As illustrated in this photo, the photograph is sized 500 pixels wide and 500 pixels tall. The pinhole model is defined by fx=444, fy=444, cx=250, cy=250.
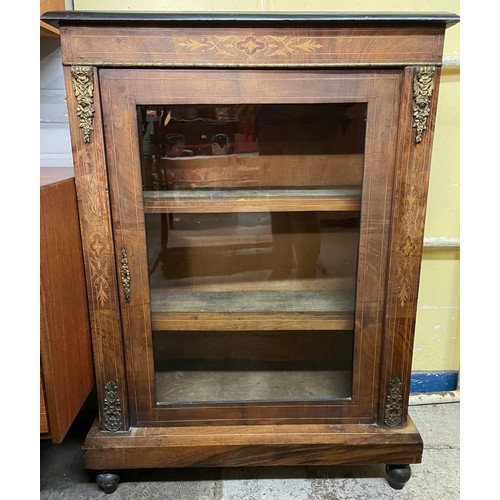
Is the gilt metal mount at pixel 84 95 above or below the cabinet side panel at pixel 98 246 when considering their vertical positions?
above

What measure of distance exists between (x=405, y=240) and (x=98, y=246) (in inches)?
23.1

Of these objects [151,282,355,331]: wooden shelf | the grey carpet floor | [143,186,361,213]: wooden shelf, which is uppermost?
[143,186,361,213]: wooden shelf

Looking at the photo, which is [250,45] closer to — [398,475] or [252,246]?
[252,246]

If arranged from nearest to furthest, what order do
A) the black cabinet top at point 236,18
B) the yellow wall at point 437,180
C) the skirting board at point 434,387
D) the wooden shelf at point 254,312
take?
the black cabinet top at point 236,18 → the wooden shelf at point 254,312 → the yellow wall at point 437,180 → the skirting board at point 434,387

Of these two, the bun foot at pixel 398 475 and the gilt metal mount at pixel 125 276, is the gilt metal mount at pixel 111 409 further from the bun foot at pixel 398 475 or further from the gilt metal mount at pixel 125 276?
the bun foot at pixel 398 475

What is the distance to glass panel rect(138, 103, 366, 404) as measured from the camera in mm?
865

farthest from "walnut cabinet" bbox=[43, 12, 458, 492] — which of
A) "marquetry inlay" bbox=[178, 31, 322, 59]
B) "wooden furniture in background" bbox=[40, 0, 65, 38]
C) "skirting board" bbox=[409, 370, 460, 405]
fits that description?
"skirting board" bbox=[409, 370, 460, 405]

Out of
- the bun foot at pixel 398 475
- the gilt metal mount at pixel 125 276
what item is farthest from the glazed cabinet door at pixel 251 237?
the bun foot at pixel 398 475

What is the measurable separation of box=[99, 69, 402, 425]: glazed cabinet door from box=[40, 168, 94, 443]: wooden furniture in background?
9cm

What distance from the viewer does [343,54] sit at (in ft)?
2.53

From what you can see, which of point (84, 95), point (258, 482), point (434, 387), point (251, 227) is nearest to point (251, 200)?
point (251, 227)

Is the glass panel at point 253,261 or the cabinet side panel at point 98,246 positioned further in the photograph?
the glass panel at point 253,261

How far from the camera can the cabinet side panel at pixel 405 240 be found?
79cm

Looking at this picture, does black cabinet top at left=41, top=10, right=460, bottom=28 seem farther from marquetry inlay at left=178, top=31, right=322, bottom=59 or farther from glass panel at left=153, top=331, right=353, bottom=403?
glass panel at left=153, top=331, right=353, bottom=403
